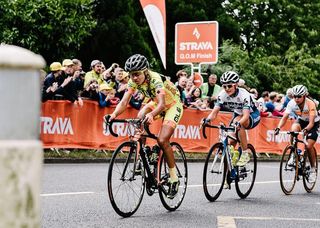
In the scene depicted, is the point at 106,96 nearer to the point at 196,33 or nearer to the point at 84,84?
the point at 84,84

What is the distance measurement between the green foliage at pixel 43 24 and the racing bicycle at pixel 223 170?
14888mm

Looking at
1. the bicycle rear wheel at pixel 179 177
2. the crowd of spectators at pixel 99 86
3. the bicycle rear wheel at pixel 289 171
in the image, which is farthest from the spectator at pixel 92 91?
the bicycle rear wheel at pixel 179 177

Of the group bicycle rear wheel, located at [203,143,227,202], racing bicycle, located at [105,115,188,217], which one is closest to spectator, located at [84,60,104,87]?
bicycle rear wheel, located at [203,143,227,202]

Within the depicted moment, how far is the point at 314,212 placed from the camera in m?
9.09

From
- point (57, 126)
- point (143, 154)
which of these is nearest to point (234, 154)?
point (143, 154)

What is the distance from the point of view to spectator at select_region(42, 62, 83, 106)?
15.1 m

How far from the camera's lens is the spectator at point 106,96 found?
16.3 m

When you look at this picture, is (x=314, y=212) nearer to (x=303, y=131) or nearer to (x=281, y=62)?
(x=303, y=131)

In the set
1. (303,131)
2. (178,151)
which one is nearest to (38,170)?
(178,151)

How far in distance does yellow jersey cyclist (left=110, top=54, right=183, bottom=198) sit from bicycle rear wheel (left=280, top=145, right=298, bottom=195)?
3.36 metres

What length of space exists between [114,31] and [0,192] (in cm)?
3371

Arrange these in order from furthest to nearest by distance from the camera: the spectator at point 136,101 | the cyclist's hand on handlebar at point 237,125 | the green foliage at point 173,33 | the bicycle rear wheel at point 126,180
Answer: the green foliage at point 173,33
the spectator at point 136,101
the cyclist's hand on handlebar at point 237,125
the bicycle rear wheel at point 126,180

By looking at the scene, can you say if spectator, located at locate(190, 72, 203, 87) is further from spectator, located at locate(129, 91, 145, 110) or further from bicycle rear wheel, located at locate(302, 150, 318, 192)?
bicycle rear wheel, located at locate(302, 150, 318, 192)

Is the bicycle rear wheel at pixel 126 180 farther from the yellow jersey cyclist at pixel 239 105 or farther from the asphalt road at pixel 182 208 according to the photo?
the yellow jersey cyclist at pixel 239 105
